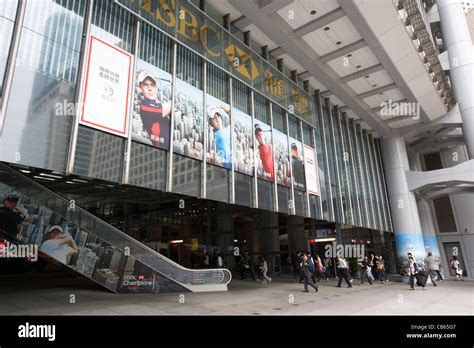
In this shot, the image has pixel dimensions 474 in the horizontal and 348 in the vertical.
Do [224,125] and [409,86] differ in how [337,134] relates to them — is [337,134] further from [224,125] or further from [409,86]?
[224,125]

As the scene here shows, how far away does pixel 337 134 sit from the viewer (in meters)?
19.9

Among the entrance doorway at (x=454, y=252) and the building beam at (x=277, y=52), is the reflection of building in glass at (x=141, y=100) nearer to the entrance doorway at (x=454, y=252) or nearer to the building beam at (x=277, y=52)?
the building beam at (x=277, y=52)

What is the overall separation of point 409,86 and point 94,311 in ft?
65.4

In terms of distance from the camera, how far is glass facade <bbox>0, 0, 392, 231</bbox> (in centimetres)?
636

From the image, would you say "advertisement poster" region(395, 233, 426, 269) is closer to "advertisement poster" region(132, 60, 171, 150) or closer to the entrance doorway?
the entrance doorway

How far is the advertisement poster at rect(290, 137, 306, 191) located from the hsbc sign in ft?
6.03

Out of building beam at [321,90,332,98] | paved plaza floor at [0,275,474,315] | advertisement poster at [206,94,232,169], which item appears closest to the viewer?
paved plaza floor at [0,275,474,315]

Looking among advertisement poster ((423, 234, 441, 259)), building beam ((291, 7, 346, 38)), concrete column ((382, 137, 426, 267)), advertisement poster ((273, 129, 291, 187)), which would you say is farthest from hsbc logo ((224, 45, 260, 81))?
advertisement poster ((423, 234, 441, 259))

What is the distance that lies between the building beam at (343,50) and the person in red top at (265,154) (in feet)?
21.0

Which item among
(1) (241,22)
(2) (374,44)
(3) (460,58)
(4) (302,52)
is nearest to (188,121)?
(1) (241,22)

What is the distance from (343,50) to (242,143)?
8.18 m

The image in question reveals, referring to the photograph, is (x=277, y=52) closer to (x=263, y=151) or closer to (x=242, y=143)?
(x=263, y=151)

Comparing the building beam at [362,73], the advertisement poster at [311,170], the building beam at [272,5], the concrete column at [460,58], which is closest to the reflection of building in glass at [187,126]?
the building beam at [272,5]

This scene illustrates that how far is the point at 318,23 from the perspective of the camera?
13688 millimetres
